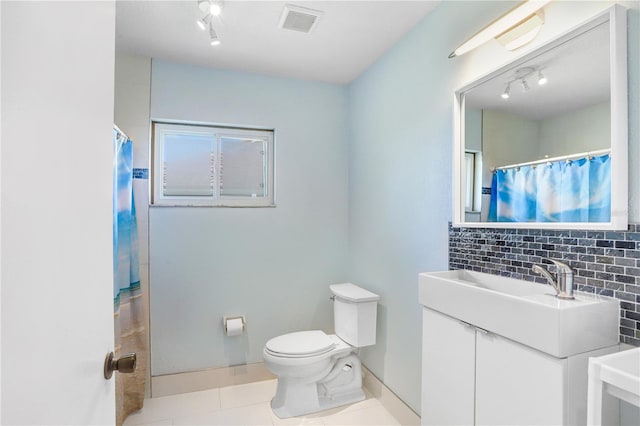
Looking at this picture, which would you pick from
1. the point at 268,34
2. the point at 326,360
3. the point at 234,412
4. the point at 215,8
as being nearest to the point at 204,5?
the point at 215,8

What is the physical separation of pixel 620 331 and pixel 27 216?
1.53 metres

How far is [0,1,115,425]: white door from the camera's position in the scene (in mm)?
440

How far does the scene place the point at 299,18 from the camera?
189 cm

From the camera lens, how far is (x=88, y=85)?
2.28 ft

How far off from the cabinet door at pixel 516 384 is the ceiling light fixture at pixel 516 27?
120cm

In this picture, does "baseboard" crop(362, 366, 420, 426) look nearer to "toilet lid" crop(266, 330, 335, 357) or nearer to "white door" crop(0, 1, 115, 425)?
"toilet lid" crop(266, 330, 335, 357)

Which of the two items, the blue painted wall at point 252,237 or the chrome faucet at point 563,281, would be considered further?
the blue painted wall at point 252,237

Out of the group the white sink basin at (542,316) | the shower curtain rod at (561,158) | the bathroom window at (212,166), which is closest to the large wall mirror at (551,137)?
the shower curtain rod at (561,158)

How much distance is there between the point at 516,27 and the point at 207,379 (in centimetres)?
288

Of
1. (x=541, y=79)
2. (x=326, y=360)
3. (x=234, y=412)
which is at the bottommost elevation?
(x=234, y=412)

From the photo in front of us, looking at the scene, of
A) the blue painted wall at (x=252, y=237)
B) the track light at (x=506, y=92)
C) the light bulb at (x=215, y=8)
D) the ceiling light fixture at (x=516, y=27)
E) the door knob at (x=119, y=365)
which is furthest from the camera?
the blue painted wall at (x=252, y=237)

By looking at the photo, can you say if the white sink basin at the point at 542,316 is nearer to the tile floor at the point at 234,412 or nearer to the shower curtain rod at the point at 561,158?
the shower curtain rod at the point at 561,158

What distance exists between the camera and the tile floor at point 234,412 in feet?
6.86

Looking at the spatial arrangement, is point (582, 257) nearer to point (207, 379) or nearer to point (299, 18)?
point (299, 18)
